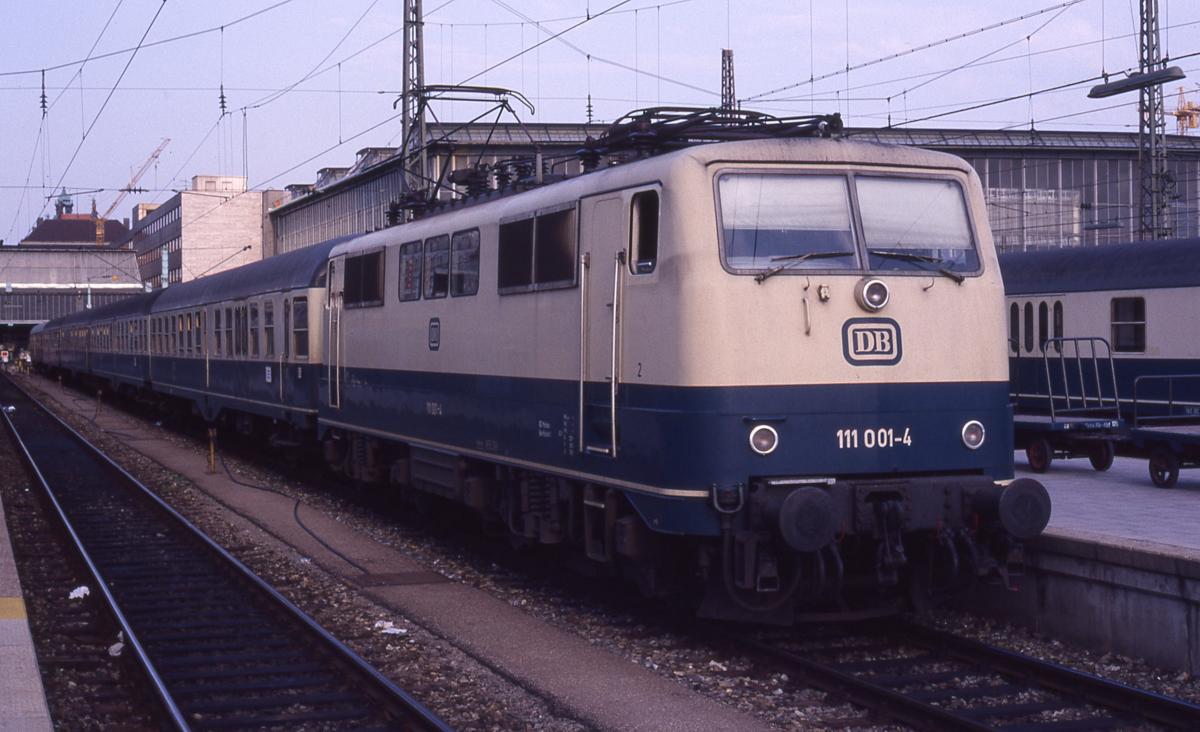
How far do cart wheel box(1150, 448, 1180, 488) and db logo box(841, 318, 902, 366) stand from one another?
7.45m

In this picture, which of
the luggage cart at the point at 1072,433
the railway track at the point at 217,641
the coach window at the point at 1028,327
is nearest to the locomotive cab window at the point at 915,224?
the railway track at the point at 217,641

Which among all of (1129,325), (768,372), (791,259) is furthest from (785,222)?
(1129,325)

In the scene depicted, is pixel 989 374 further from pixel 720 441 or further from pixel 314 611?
pixel 314 611

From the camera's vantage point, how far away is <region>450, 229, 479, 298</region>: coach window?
12.5 metres

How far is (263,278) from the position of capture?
23047mm

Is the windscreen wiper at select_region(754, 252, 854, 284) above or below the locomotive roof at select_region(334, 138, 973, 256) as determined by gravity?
below

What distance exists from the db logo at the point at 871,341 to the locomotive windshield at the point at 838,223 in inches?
15.8

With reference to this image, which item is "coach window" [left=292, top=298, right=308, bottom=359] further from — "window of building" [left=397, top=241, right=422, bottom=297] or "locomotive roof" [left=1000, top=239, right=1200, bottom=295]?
"locomotive roof" [left=1000, top=239, right=1200, bottom=295]

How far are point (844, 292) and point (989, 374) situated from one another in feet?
4.19

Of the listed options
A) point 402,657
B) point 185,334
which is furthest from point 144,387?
point 402,657

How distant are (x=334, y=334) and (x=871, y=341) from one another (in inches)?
384

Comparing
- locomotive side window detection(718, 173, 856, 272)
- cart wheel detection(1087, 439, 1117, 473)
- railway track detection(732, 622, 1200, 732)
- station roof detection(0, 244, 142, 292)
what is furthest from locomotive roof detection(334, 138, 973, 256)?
station roof detection(0, 244, 142, 292)

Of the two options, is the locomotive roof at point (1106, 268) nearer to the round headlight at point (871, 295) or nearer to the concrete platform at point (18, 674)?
the round headlight at point (871, 295)

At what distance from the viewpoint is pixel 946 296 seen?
943cm
